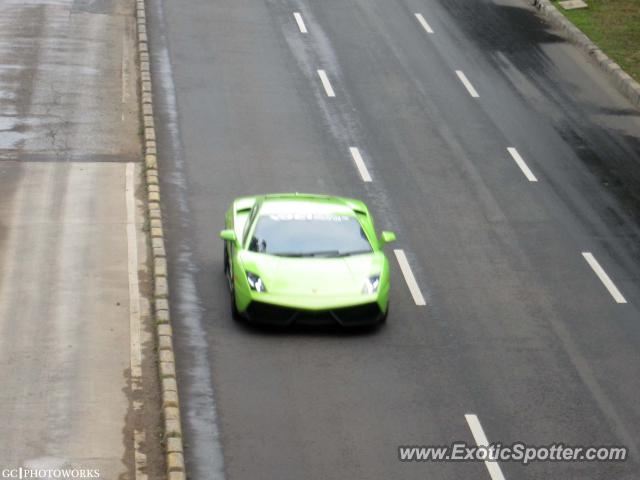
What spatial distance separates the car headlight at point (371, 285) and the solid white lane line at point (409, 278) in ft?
4.93

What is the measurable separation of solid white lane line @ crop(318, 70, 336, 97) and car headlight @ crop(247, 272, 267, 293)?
479 inches

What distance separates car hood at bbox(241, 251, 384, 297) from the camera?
58.4ft

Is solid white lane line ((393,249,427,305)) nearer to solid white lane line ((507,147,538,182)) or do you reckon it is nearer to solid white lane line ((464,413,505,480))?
solid white lane line ((464,413,505,480))

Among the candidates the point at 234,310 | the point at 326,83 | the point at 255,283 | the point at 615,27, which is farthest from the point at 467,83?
the point at 255,283

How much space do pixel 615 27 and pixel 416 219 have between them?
A: 15475mm

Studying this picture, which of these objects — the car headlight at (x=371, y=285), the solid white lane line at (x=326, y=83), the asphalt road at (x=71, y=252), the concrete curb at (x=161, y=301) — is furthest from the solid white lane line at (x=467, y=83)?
the car headlight at (x=371, y=285)

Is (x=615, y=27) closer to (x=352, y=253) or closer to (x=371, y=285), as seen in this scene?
(x=352, y=253)

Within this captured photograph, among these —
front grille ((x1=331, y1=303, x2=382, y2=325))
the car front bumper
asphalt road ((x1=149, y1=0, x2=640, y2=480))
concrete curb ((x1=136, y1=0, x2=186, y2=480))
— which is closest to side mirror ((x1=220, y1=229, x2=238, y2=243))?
asphalt road ((x1=149, y1=0, x2=640, y2=480))

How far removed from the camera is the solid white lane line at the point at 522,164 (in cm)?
2543

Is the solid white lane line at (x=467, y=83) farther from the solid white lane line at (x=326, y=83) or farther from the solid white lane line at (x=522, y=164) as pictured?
the solid white lane line at (x=522, y=164)

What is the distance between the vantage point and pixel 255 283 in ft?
58.7

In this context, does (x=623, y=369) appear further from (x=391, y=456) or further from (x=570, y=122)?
(x=570, y=122)

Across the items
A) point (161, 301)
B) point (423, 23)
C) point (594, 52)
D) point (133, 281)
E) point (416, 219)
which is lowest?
point (423, 23)

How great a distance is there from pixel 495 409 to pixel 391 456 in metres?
1.90
